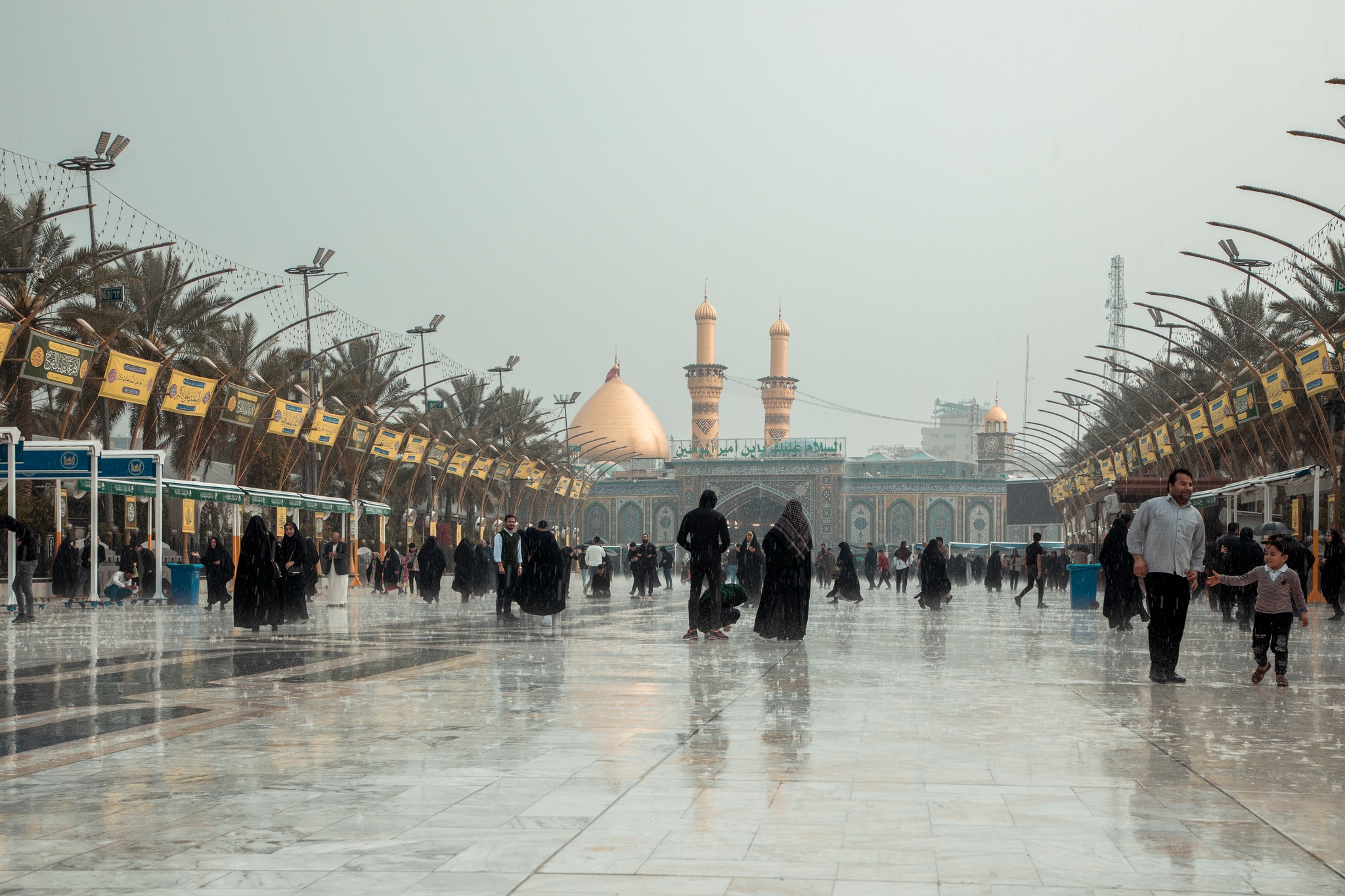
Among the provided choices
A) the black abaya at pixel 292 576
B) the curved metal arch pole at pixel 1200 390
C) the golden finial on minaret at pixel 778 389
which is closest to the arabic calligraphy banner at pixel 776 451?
the golden finial on minaret at pixel 778 389

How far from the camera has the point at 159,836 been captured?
4.41 meters

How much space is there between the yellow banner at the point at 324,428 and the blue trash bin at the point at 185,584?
7.53 m

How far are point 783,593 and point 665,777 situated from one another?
786 centimetres

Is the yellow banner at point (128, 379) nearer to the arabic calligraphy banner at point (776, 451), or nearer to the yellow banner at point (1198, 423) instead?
the yellow banner at point (1198, 423)

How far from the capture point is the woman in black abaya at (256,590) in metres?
15.2

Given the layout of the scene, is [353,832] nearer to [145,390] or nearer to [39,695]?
[39,695]

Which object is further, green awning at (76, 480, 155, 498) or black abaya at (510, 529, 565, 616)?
green awning at (76, 480, 155, 498)

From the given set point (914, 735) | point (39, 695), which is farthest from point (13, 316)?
point (914, 735)

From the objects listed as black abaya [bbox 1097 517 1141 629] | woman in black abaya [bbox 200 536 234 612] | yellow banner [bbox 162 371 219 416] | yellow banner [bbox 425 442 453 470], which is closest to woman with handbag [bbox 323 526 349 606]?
woman in black abaya [bbox 200 536 234 612]

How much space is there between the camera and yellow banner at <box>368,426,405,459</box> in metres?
35.8

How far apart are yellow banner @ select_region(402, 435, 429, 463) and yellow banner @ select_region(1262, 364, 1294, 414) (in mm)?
20057

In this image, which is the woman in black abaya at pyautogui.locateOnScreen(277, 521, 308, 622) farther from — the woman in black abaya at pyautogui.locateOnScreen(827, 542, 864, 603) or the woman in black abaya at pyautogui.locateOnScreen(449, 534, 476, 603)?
the woman in black abaya at pyautogui.locateOnScreen(827, 542, 864, 603)

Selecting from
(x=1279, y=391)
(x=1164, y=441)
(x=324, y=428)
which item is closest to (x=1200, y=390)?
(x=1164, y=441)

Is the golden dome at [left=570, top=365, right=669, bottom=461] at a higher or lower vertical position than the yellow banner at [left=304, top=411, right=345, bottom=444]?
higher
